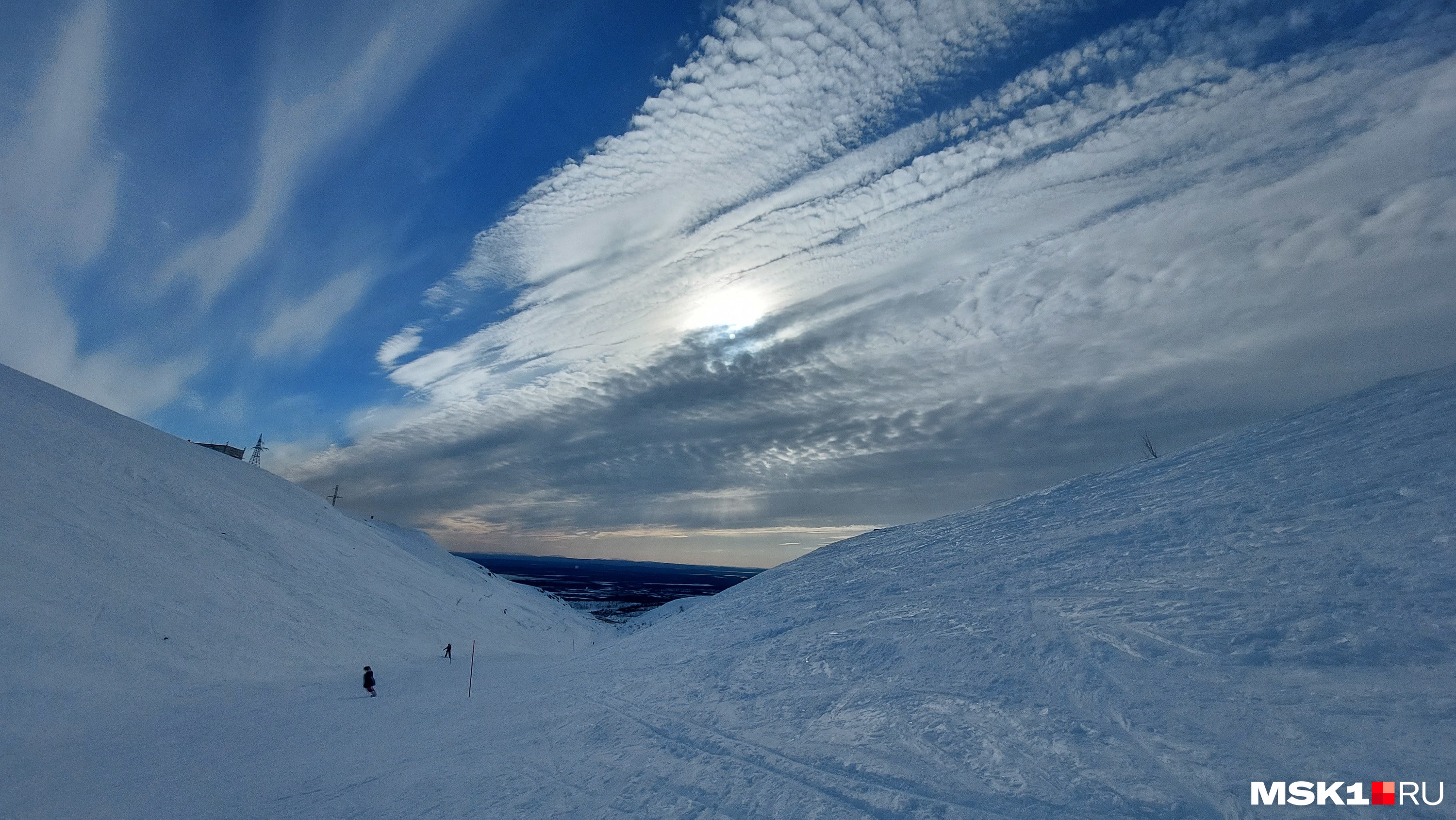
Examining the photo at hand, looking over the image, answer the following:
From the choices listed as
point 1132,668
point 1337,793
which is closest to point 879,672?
point 1132,668

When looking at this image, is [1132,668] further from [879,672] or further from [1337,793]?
[879,672]

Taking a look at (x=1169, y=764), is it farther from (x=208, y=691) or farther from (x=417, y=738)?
(x=208, y=691)

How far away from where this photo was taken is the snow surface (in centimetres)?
802

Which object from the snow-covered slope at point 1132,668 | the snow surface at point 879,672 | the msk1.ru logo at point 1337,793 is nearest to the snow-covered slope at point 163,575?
the snow surface at point 879,672

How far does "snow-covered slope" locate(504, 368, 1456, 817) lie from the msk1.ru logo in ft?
0.40

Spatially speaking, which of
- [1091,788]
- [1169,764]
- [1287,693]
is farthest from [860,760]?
[1287,693]

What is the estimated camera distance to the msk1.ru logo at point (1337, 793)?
602cm

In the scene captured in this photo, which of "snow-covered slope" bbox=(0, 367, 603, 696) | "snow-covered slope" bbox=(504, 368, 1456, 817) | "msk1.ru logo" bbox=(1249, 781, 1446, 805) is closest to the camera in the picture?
"msk1.ru logo" bbox=(1249, 781, 1446, 805)

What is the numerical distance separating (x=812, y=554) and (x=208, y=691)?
2747 centimetres

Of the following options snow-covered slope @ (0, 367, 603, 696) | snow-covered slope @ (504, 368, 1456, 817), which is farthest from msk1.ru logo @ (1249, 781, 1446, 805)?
snow-covered slope @ (0, 367, 603, 696)

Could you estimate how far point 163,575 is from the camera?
2341cm

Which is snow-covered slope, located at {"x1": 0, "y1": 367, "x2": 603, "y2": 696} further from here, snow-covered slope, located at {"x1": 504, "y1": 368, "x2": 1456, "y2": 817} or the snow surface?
snow-covered slope, located at {"x1": 504, "y1": 368, "x2": 1456, "y2": 817}

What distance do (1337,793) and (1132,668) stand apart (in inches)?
154

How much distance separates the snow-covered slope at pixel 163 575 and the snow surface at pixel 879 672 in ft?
0.54
